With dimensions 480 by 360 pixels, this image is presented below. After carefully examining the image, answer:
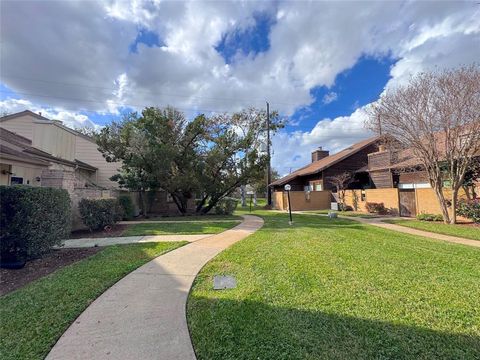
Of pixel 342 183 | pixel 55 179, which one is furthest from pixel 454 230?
pixel 55 179

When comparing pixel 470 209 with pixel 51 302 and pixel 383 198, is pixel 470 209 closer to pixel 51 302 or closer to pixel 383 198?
pixel 383 198

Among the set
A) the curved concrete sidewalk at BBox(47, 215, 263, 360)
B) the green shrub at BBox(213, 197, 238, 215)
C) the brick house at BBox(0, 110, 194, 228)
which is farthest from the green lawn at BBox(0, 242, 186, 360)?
the green shrub at BBox(213, 197, 238, 215)

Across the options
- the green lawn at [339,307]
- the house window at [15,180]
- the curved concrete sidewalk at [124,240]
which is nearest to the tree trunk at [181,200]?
the house window at [15,180]

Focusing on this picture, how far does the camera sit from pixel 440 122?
1070cm

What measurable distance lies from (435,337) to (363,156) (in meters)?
23.7

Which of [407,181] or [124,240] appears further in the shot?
[407,181]

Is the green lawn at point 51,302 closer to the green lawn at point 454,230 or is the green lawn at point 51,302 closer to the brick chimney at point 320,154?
the green lawn at point 454,230

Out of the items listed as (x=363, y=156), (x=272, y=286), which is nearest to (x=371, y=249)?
(x=272, y=286)

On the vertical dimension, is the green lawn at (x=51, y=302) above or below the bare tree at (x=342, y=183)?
below

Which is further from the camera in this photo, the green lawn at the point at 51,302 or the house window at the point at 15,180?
the house window at the point at 15,180

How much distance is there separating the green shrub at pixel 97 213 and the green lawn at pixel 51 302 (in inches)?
150

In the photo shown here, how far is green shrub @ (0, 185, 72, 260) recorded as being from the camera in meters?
5.09

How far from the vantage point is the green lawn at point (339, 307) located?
263cm

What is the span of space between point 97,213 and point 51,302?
6.27 metres
